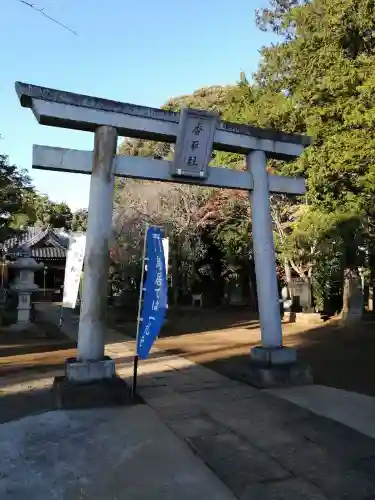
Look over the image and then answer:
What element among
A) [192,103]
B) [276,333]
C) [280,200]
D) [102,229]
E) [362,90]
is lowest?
[276,333]

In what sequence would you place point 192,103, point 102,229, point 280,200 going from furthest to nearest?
point 192,103
point 280,200
point 102,229

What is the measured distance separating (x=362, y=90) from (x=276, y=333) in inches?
291

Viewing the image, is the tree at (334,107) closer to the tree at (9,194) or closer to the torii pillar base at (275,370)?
the torii pillar base at (275,370)

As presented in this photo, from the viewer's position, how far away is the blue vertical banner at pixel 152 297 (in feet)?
20.7

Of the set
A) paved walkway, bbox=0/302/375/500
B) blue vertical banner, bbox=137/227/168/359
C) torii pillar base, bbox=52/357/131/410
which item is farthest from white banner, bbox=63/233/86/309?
torii pillar base, bbox=52/357/131/410

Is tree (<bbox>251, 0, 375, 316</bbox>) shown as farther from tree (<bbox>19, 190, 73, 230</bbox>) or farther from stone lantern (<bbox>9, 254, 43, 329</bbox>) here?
tree (<bbox>19, 190, 73, 230</bbox>)

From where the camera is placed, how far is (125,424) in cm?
511

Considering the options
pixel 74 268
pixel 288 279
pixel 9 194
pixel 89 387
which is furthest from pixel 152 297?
pixel 288 279

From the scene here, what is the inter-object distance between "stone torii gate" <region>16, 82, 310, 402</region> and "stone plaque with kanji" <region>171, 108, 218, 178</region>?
1cm

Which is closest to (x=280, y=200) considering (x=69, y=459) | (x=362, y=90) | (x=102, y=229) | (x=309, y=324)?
(x=309, y=324)

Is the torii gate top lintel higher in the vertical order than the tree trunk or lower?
higher

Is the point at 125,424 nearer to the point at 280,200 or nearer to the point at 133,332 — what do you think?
the point at 133,332

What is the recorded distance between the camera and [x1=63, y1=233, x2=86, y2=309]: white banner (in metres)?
14.5

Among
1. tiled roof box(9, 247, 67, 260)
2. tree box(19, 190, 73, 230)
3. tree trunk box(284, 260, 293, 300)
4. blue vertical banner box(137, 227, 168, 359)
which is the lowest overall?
blue vertical banner box(137, 227, 168, 359)
